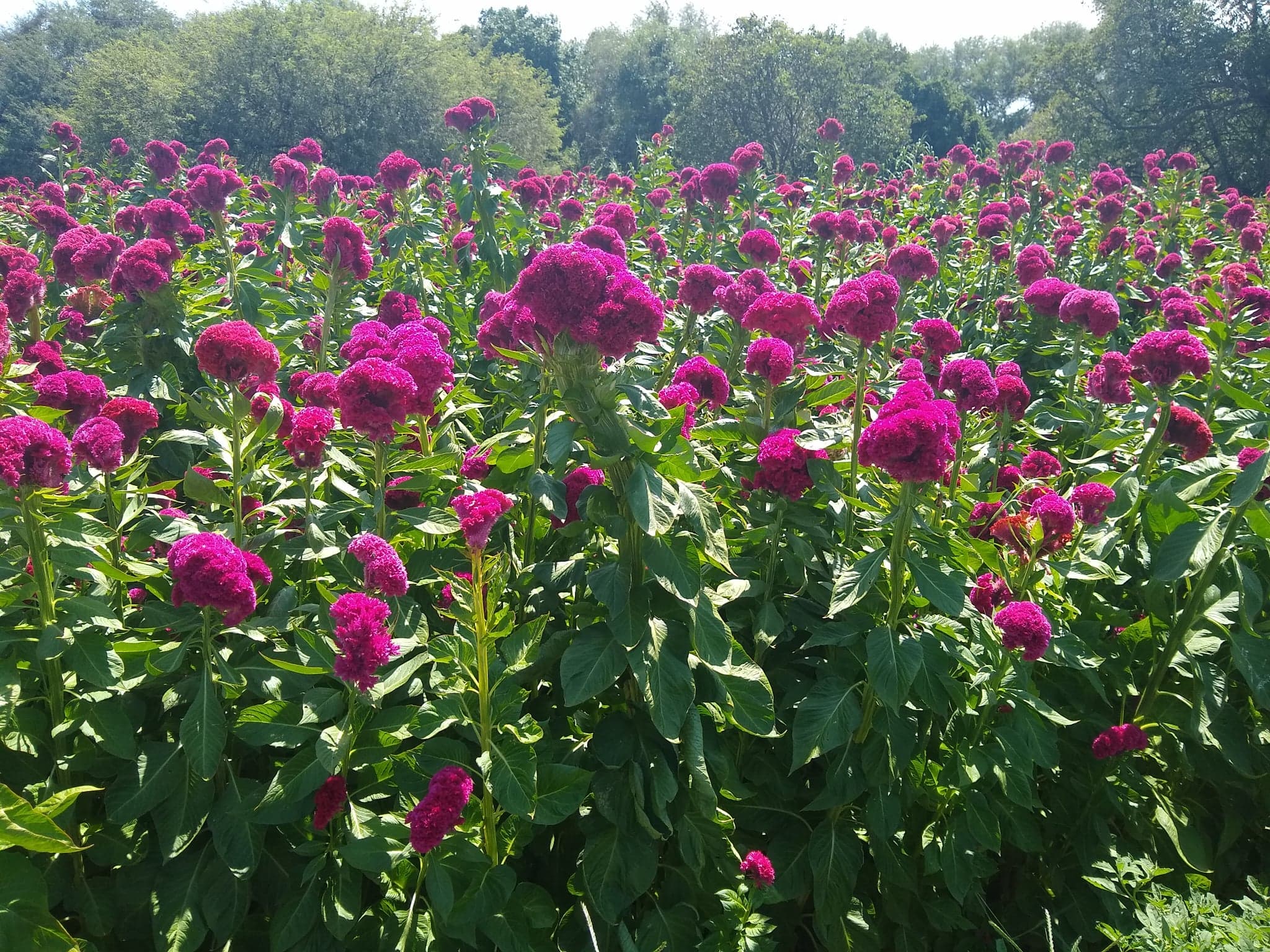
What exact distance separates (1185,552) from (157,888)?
3.29 meters

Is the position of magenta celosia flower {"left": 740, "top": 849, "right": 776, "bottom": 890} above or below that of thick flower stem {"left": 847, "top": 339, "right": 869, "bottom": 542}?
below

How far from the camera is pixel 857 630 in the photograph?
2.57m

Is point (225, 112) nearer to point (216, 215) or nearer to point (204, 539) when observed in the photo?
point (216, 215)

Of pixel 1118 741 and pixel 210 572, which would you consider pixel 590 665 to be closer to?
pixel 210 572

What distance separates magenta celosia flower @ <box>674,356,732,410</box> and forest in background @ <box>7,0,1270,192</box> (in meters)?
19.0

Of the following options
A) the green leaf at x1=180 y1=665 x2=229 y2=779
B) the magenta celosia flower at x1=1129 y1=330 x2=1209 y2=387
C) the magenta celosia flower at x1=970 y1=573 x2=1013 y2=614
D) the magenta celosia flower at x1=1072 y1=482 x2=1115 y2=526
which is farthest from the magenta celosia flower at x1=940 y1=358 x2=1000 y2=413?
the green leaf at x1=180 y1=665 x2=229 y2=779

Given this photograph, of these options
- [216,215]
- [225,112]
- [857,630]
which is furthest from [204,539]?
[225,112]

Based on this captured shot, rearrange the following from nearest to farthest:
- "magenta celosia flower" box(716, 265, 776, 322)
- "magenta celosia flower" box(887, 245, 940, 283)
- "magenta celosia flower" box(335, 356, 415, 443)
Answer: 1. "magenta celosia flower" box(335, 356, 415, 443)
2. "magenta celosia flower" box(716, 265, 776, 322)
3. "magenta celosia flower" box(887, 245, 940, 283)

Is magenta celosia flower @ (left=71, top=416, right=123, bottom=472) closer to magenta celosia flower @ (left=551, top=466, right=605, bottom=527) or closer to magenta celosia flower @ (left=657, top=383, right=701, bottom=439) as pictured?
magenta celosia flower @ (left=551, top=466, right=605, bottom=527)

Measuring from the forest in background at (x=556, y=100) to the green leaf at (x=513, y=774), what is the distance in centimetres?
2045

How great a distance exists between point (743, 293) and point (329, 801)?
268 centimetres

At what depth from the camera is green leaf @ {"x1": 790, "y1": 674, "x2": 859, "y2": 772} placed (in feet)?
7.93

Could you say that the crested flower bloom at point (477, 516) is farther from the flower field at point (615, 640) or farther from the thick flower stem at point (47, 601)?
the thick flower stem at point (47, 601)

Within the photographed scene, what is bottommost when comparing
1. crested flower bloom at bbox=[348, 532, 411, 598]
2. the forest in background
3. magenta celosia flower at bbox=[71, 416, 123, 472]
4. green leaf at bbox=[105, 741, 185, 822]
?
green leaf at bbox=[105, 741, 185, 822]
